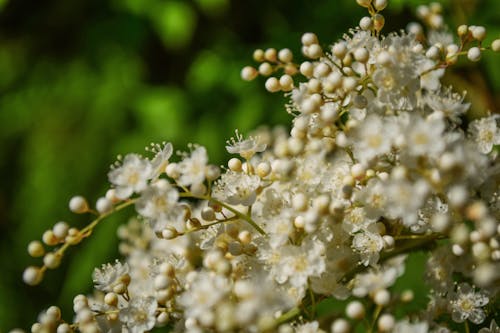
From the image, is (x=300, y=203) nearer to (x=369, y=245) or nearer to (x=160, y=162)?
(x=369, y=245)

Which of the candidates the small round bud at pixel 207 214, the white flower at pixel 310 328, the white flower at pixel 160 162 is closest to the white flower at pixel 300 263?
the white flower at pixel 310 328

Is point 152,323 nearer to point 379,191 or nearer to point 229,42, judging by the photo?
point 379,191

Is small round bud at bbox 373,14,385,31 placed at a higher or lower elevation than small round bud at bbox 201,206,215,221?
higher

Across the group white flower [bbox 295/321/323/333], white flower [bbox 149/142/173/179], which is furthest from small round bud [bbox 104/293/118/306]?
white flower [bbox 295/321/323/333]

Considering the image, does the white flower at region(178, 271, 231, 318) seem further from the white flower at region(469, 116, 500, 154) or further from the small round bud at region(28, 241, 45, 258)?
the white flower at region(469, 116, 500, 154)

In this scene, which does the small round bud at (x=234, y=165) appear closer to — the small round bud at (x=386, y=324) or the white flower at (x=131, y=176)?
the white flower at (x=131, y=176)

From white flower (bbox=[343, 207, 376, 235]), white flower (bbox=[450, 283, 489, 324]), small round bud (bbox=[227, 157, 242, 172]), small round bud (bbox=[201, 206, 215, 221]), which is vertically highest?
small round bud (bbox=[227, 157, 242, 172])
